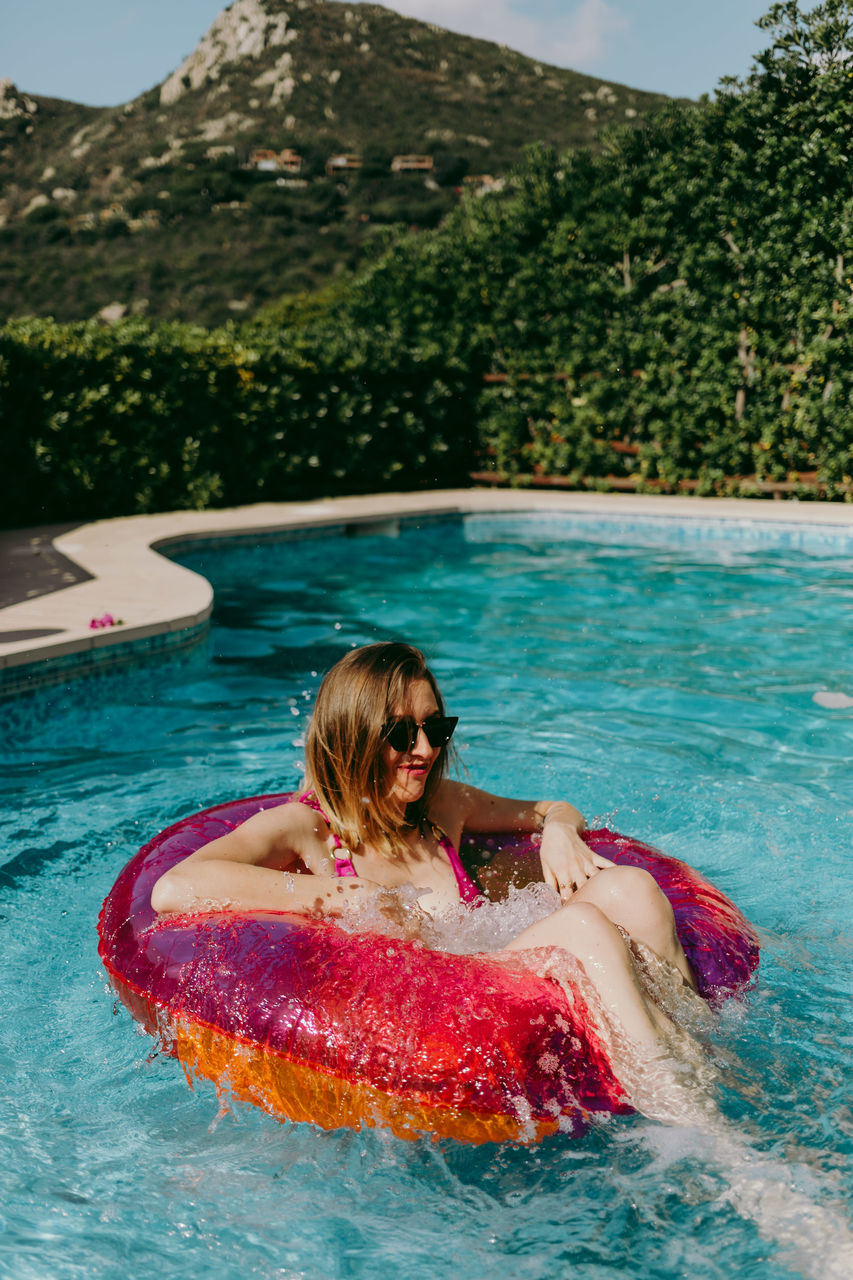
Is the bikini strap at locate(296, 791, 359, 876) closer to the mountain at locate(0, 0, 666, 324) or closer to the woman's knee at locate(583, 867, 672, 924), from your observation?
the woman's knee at locate(583, 867, 672, 924)

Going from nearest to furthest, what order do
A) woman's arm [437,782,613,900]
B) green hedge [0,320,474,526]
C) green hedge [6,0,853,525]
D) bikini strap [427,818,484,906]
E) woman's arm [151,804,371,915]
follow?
woman's arm [151,804,371,915] < woman's arm [437,782,613,900] < bikini strap [427,818,484,906] < green hedge [0,320,474,526] < green hedge [6,0,853,525]

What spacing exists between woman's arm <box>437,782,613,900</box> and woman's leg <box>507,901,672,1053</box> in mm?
338

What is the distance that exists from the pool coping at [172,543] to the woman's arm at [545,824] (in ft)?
10.7

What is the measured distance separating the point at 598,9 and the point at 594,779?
4226 cm

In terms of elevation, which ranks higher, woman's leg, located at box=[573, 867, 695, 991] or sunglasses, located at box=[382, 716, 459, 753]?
sunglasses, located at box=[382, 716, 459, 753]

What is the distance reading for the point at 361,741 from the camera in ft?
8.80

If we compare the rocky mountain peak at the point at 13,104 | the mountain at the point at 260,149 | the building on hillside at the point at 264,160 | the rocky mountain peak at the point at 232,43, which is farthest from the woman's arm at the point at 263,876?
the rocky mountain peak at the point at 13,104

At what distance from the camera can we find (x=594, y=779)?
5262 millimetres

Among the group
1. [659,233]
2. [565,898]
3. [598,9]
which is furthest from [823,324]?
[598,9]

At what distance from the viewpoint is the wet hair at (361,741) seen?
2674 millimetres

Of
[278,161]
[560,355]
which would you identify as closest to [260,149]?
[278,161]

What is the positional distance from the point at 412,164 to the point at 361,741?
51785 mm

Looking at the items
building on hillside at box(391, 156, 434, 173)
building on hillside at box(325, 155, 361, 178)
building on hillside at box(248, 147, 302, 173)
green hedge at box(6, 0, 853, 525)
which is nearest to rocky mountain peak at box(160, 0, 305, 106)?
building on hillside at box(248, 147, 302, 173)

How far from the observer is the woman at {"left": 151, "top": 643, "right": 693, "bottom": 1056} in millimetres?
2520
